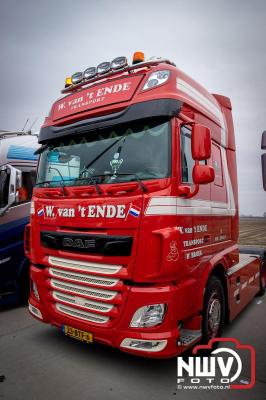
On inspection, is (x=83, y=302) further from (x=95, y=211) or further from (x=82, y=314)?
→ (x=95, y=211)

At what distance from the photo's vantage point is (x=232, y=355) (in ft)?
12.3

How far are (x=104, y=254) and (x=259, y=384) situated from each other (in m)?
2.16

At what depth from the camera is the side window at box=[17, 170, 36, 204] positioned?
556 cm

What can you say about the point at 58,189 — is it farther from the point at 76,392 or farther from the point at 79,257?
the point at 76,392

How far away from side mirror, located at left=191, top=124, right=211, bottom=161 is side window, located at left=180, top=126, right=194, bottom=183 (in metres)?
Result: 0.18

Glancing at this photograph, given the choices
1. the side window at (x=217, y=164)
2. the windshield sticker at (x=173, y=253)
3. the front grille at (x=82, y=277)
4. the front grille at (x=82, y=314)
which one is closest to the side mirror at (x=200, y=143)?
the windshield sticker at (x=173, y=253)

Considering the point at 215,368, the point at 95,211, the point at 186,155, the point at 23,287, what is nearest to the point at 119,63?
the point at 186,155

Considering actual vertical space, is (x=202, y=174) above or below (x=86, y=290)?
above

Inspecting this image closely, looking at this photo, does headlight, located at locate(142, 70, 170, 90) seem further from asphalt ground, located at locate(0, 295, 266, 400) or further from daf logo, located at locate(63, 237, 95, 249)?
asphalt ground, located at locate(0, 295, 266, 400)

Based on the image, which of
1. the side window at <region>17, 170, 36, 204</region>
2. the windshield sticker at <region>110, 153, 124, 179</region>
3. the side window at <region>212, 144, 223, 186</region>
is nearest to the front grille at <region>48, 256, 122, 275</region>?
the windshield sticker at <region>110, 153, 124, 179</region>

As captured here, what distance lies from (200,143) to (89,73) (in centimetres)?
213

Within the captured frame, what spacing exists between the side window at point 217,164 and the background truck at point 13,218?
3075 millimetres

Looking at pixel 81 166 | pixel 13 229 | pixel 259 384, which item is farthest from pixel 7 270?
pixel 259 384

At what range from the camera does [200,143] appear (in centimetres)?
302
